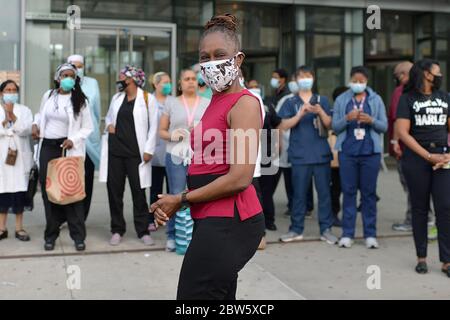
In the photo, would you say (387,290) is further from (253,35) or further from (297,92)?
(253,35)

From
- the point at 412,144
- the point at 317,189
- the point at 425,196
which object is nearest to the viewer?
the point at 412,144

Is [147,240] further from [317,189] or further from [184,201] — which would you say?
[184,201]

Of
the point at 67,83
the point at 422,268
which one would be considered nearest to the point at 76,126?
the point at 67,83

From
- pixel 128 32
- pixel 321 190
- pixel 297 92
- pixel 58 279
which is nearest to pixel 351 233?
pixel 321 190

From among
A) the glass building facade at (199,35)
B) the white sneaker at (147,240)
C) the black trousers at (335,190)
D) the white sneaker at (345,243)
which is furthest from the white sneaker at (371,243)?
the glass building facade at (199,35)

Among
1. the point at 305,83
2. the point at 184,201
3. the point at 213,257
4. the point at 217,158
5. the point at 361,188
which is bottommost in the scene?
the point at 213,257

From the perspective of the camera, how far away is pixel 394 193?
A: 1052 cm

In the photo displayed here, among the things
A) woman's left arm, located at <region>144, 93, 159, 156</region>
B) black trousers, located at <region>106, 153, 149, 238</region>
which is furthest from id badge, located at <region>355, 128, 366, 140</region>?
black trousers, located at <region>106, 153, 149, 238</region>

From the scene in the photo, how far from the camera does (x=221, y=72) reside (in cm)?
274

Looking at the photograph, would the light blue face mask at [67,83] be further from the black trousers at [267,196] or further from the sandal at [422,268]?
the sandal at [422,268]

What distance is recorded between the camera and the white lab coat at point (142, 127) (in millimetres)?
6508

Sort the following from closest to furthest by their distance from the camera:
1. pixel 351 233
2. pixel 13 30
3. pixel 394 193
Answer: pixel 351 233 → pixel 394 193 → pixel 13 30

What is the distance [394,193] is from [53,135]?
6.46 meters

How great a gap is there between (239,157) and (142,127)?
403 cm
